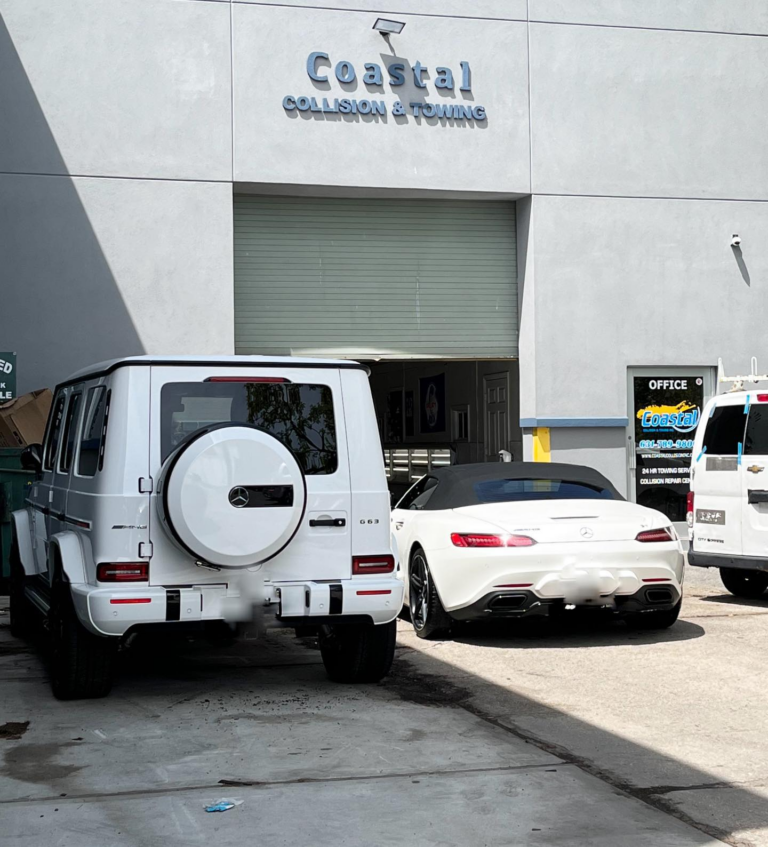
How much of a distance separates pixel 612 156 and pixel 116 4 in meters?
6.78

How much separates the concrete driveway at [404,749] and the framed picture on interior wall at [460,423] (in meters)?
11.7

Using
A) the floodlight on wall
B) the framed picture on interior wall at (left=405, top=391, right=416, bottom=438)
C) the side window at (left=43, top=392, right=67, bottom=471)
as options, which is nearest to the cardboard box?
the side window at (left=43, top=392, right=67, bottom=471)

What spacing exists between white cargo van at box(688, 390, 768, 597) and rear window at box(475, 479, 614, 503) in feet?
5.44

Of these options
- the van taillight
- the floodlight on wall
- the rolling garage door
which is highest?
the floodlight on wall

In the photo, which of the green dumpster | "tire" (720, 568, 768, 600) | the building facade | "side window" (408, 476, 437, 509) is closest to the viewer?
"side window" (408, 476, 437, 509)

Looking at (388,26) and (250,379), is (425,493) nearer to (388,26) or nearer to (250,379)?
(250,379)

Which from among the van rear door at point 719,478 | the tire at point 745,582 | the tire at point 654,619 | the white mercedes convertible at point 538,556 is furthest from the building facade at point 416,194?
the tire at point 654,619

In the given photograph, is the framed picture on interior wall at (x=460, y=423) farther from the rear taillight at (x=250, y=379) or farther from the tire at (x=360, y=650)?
→ the rear taillight at (x=250, y=379)

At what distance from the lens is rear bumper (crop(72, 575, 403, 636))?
679 centimetres

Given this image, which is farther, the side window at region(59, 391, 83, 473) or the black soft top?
the black soft top

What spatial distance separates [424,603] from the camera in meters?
9.52

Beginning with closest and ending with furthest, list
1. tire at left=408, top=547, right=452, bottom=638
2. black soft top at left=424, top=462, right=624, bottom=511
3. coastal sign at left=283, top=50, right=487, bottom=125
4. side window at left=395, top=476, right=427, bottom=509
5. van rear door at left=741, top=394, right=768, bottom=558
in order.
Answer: tire at left=408, top=547, right=452, bottom=638 → black soft top at left=424, top=462, right=624, bottom=511 → side window at left=395, top=476, right=427, bottom=509 → van rear door at left=741, top=394, right=768, bottom=558 → coastal sign at left=283, top=50, right=487, bottom=125

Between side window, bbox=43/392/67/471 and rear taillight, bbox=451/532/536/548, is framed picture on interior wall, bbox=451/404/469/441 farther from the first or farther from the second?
side window, bbox=43/392/67/471

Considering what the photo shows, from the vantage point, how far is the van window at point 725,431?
433 inches
